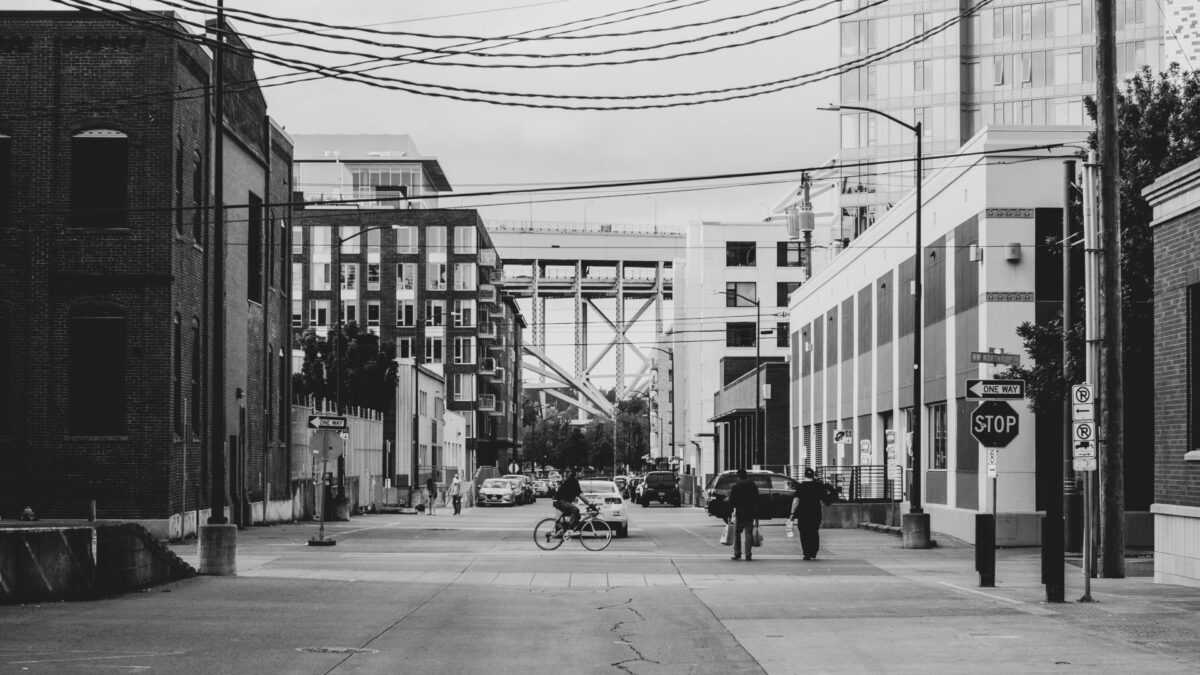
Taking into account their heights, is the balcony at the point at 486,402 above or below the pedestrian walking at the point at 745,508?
above

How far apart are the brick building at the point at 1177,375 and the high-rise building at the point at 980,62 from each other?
50.6 m

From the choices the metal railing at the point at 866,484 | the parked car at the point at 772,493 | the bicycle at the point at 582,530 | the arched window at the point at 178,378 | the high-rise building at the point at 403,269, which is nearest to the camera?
the bicycle at the point at 582,530

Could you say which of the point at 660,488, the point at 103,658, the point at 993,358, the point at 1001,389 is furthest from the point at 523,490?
the point at 103,658

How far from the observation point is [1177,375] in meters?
21.6

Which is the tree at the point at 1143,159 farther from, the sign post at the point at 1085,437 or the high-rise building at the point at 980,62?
the high-rise building at the point at 980,62

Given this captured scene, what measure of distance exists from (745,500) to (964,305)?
11.0 m

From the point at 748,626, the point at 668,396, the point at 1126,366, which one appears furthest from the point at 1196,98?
the point at 668,396

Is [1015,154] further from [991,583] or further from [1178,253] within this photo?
[991,583]

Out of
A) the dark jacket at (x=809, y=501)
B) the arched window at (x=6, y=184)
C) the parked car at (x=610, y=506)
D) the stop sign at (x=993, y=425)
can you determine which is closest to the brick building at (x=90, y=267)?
the arched window at (x=6, y=184)

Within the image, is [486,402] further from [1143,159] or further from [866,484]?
[1143,159]

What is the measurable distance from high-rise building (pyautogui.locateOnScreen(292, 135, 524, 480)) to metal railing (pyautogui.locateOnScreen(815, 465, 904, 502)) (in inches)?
2353

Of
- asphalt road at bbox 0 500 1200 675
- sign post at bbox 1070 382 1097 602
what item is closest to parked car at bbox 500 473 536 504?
asphalt road at bbox 0 500 1200 675

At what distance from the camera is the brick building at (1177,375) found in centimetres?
2097

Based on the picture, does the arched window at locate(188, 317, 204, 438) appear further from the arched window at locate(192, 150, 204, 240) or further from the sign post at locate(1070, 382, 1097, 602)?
the sign post at locate(1070, 382, 1097, 602)
